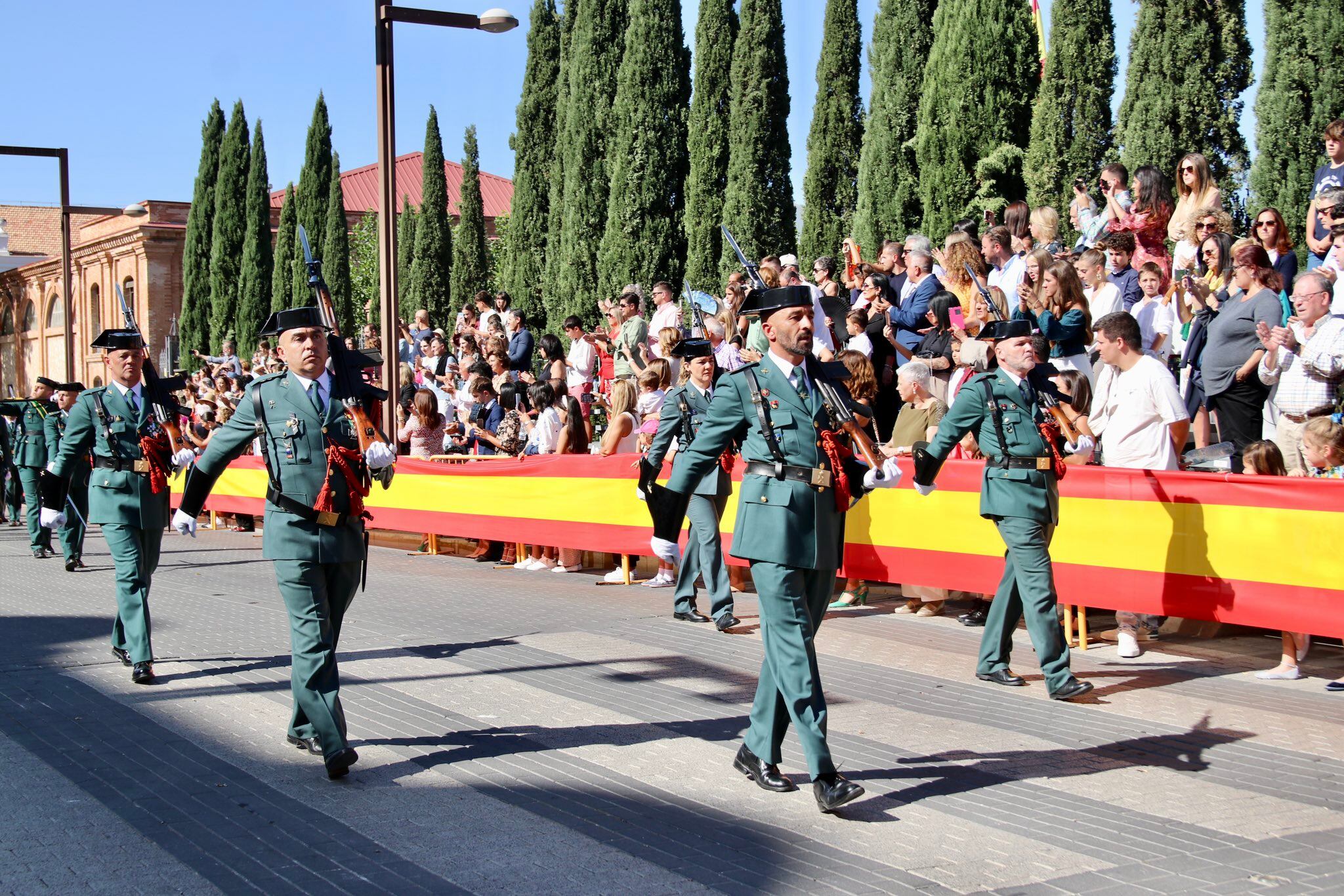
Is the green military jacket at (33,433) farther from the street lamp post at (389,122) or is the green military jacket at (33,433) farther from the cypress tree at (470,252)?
the cypress tree at (470,252)

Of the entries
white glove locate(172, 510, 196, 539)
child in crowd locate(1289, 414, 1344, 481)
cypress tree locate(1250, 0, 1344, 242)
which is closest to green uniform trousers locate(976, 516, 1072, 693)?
child in crowd locate(1289, 414, 1344, 481)

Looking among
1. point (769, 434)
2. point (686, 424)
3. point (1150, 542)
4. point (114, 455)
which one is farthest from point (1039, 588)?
point (114, 455)

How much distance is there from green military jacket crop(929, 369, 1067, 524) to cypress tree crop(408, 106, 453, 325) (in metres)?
40.7

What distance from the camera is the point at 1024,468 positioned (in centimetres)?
815

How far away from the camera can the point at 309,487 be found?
684cm

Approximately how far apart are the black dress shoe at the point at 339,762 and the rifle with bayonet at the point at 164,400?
12.7 feet

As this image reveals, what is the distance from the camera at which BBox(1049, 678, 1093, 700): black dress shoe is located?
26.5ft

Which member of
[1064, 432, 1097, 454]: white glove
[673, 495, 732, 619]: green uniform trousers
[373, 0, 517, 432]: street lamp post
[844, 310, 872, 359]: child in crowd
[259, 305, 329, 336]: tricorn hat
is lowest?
[673, 495, 732, 619]: green uniform trousers

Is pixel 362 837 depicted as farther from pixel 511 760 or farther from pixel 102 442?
pixel 102 442

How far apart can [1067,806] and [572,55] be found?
25065 mm

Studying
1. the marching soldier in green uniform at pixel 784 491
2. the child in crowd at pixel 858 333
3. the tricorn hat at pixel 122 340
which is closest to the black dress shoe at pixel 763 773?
the marching soldier in green uniform at pixel 784 491

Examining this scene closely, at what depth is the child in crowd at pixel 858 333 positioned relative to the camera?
12881 millimetres

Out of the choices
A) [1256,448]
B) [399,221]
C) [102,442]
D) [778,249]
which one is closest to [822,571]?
[1256,448]

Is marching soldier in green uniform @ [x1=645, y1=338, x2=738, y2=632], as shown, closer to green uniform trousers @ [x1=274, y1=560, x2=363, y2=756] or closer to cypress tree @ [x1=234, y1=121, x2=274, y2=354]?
green uniform trousers @ [x1=274, y1=560, x2=363, y2=756]
